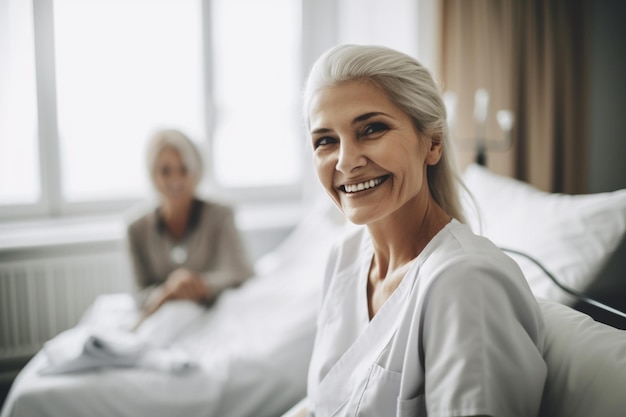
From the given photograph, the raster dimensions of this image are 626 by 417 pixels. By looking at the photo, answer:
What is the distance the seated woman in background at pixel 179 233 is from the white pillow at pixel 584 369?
1.55 meters

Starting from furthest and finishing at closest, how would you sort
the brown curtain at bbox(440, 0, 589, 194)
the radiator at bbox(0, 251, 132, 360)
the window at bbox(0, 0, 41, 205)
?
the window at bbox(0, 0, 41, 205)
the radiator at bbox(0, 251, 132, 360)
the brown curtain at bbox(440, 0, 589, 194)

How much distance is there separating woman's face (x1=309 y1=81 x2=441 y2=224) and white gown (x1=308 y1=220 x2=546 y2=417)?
4.6 inches

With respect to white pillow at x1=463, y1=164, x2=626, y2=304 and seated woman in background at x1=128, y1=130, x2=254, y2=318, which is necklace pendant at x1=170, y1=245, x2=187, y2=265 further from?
white pillow at x1=463, y1=164, x2=626, y2=304

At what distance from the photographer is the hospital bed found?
751mm

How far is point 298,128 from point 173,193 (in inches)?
54.9

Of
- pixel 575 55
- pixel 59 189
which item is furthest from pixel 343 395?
pixel 59 189

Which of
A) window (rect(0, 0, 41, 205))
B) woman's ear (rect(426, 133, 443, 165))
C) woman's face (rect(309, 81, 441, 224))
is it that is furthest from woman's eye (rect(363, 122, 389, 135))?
window (rect(0, 0, 41, 205))

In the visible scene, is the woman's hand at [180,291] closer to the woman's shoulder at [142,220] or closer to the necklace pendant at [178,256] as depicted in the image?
the necklace pendant at [178,256]

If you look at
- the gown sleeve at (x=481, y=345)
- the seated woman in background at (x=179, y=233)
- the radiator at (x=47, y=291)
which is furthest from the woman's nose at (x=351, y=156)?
the radiator at (x=47, y=291)

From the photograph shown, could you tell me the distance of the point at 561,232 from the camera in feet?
3.75

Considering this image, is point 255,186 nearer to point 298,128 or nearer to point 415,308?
point 298,128

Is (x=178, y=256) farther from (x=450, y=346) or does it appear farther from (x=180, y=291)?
(x=450, y=346)

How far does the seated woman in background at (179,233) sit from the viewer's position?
7.23 ft

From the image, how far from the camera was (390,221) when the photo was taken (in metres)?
0.99
